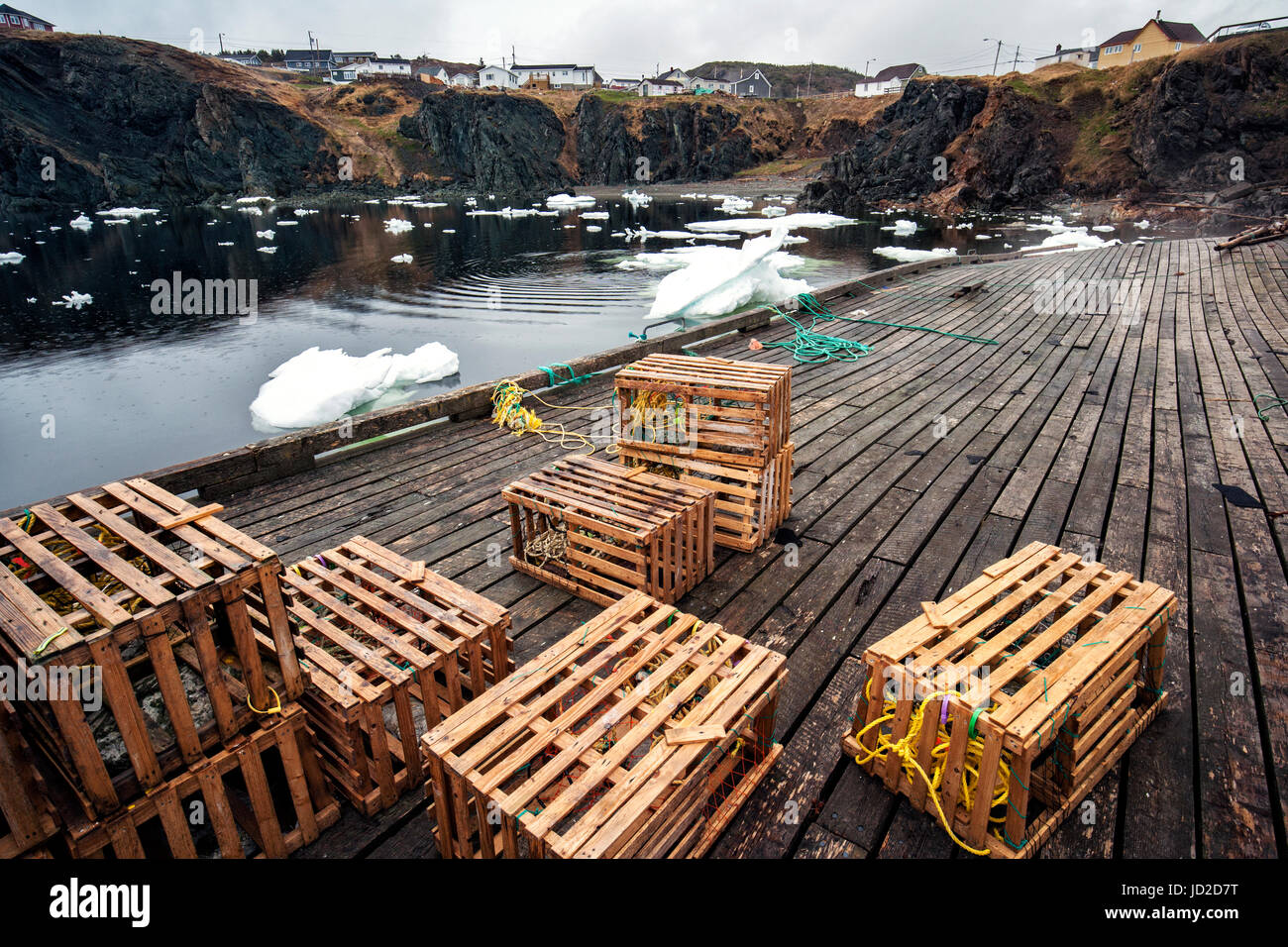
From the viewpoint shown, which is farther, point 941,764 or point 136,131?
point 136,131

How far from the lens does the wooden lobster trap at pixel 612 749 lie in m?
2.28

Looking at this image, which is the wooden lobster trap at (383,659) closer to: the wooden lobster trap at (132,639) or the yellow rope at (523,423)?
the wooden lobster trap at (132,639)

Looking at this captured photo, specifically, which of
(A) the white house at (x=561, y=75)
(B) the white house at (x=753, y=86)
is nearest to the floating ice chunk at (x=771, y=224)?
(B) the white house at (x=753, y=86)

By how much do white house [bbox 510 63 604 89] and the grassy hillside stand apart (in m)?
24.8

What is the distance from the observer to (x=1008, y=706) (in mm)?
2521

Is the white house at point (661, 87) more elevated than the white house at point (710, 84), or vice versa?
the white house at point (710, 84)

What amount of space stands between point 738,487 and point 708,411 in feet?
1.97

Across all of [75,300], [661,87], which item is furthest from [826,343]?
[661,87]

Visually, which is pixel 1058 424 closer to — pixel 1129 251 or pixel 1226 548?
pixel 1226 548

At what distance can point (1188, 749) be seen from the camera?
3109mm

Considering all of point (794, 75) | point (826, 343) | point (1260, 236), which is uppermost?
point (794, 75)

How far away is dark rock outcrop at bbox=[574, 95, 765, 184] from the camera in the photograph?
7931 cm

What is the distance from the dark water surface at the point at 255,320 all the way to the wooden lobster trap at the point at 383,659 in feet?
29.7

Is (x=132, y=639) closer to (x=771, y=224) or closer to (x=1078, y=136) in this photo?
(x=771, y=224)
